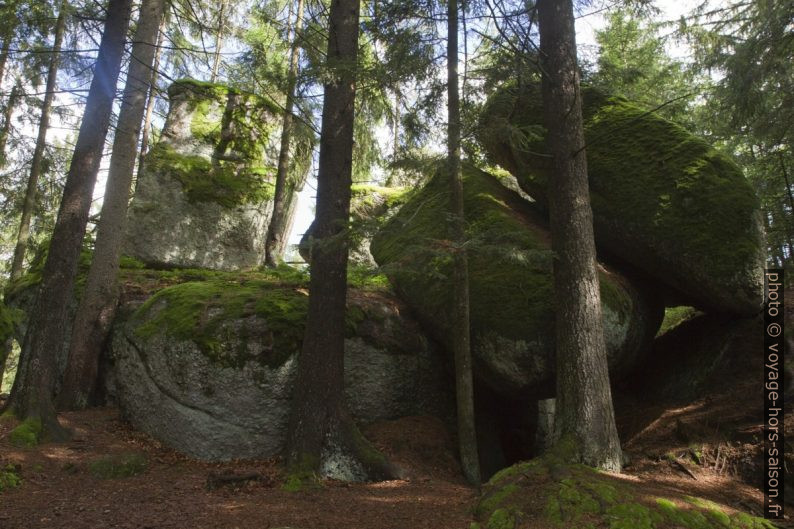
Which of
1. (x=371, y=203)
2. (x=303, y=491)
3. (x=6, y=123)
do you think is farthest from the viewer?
(x=371, y=203)

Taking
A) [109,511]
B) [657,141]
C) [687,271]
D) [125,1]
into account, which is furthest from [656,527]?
[125,1]

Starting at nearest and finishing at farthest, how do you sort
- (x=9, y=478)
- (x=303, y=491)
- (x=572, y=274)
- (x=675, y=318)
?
1. (x=9, y=478)
2. (x=303, y=491)
3. (x=572, y=274)
4. (x=675, y=318)

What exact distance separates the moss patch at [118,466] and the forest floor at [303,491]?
0.01 m

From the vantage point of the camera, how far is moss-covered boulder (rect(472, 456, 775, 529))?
3.86m

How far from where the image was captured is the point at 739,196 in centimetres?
696

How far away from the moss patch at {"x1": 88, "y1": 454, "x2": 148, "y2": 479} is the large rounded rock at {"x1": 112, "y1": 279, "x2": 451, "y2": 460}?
69cm

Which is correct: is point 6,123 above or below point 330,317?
above

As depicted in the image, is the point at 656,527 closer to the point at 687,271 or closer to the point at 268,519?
the point at 268,519

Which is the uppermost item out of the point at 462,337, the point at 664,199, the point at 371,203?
the point at 371,203

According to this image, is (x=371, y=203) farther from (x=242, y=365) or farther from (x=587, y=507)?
(x=587, y=507)

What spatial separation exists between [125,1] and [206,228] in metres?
6.16

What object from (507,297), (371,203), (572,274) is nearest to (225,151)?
(371,203)

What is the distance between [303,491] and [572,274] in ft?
13.6

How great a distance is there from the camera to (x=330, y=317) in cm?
651
